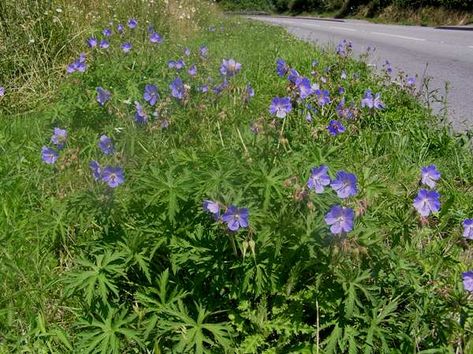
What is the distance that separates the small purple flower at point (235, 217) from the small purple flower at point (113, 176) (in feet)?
1.62

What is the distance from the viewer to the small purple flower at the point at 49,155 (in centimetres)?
252

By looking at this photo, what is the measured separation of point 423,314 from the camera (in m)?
1.84

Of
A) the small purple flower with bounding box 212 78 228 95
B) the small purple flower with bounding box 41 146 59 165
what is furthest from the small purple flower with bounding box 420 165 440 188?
the small purple flower with bounding box 41 146 59 165

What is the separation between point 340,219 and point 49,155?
62.1 inches

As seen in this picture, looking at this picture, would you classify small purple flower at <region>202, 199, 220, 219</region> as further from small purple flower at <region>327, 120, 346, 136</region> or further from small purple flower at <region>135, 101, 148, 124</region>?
small purple flower at <region>327, 120, 346, 136</region>

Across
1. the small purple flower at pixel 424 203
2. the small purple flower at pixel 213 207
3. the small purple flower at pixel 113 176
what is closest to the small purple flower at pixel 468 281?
the small purple flower at pixel 424 203

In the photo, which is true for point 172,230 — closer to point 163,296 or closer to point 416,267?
point 163,296

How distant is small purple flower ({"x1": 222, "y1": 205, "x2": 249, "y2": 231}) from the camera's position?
69.5 inches

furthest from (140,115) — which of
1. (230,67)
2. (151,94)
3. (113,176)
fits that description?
(113,176)

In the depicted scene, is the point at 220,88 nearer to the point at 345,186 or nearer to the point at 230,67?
the point at 230,67

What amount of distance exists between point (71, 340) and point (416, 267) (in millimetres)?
1432

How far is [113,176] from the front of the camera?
2.02 meters

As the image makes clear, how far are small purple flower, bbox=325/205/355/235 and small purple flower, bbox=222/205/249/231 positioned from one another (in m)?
0.28

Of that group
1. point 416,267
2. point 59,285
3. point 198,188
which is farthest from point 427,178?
point 59,285
